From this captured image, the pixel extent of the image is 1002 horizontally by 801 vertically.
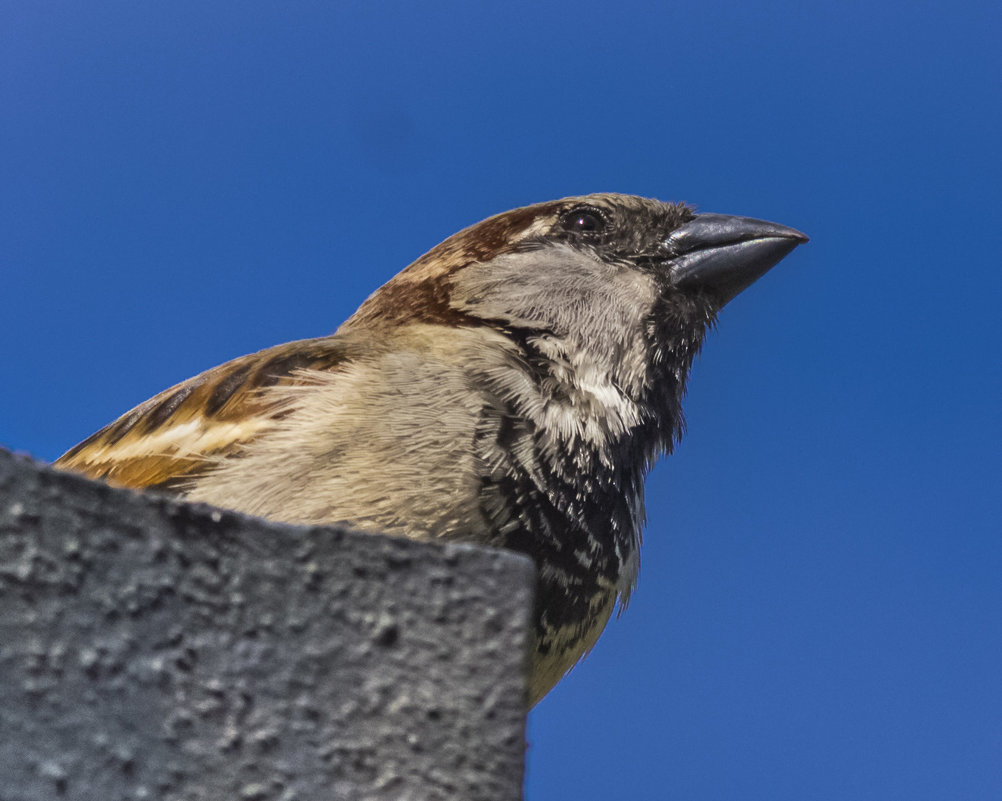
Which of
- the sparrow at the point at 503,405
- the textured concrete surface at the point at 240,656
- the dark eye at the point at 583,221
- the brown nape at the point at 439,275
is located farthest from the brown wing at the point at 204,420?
the textured concrete surface at the point at 240,656

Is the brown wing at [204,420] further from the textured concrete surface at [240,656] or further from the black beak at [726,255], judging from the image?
the textured concrete surface at [240,656]

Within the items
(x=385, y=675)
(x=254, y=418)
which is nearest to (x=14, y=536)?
(x=385, y=675)

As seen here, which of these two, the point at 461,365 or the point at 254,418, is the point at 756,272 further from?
the point at 254,418

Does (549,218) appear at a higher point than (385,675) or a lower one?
higher

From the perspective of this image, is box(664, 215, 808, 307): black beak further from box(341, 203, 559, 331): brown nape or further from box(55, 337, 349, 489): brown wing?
box(55, 337, 349, 489): brown wing

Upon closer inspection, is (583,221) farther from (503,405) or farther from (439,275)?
(503,405)

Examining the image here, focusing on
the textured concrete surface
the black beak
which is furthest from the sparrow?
the textured concrete surface

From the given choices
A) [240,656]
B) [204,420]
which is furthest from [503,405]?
[240,656]
